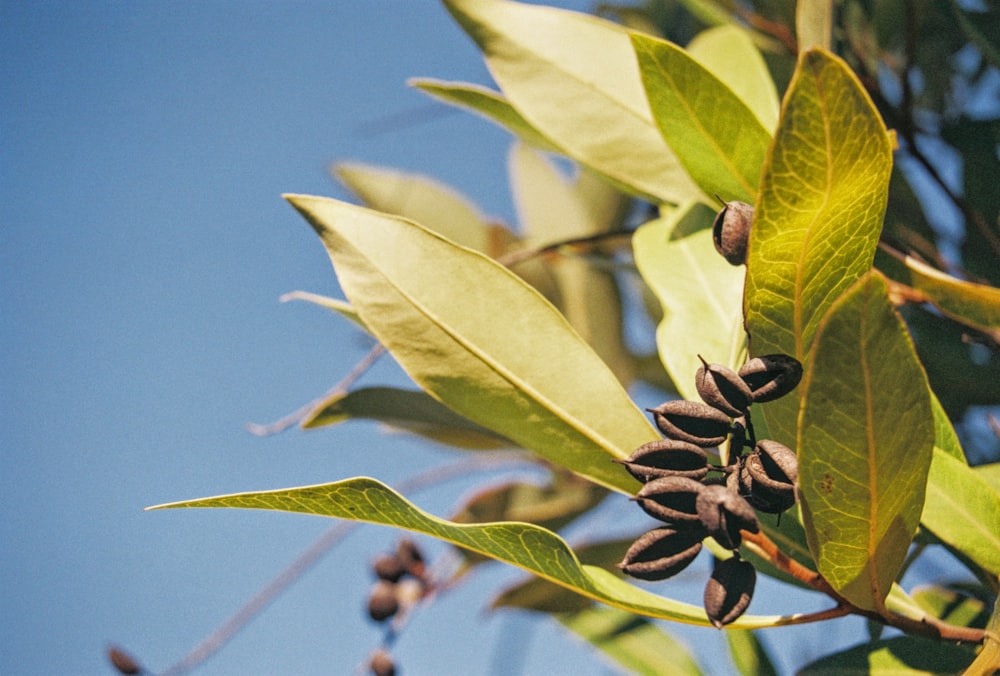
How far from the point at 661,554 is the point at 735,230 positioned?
23 centimetres

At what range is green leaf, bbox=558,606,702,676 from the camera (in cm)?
128

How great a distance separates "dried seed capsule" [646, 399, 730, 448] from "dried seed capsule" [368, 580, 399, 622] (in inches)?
34.6

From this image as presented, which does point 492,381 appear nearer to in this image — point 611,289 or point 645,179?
point 645,179

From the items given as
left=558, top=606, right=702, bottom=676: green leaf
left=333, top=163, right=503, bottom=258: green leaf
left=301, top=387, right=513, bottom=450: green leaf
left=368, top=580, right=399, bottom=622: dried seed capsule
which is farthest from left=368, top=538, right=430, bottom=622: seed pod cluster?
left=333, top=163, right=503, bottom=258: green leaf

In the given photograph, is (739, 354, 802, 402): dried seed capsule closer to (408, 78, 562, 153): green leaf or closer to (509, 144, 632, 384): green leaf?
(408, 78, 562, 153): green leaf

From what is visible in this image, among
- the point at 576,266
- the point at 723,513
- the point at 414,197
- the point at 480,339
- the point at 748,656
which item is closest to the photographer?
the point at 723,513

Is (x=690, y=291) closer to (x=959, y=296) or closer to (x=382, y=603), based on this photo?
(x=959, y=296)

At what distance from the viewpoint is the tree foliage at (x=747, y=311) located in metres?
0.53

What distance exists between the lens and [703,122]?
786 mm

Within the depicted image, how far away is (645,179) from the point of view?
39.9 inches

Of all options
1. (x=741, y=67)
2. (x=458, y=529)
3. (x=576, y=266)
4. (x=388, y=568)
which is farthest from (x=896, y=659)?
(x=576, y=266)

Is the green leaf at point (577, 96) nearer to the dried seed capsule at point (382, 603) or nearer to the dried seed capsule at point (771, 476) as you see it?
the dried seed capsule at point (771, 476)

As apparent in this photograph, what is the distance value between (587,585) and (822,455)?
22 centimetres

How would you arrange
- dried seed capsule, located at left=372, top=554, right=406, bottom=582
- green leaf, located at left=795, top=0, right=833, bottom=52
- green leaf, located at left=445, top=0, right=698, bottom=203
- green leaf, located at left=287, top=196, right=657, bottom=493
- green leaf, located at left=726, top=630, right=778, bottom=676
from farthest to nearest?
dried seed capsule, located at left=372, top=554, right=406, bottom=582, green leaf, located at left=726, top=630, right=778, bottom=676, green leaf, located at left=445, top=0, right=698, bottom=203, green leaf, located at left=795, top=0, right=833, bottom=52, green leaf, located at left=287, top=196, right=657, bottom=493
